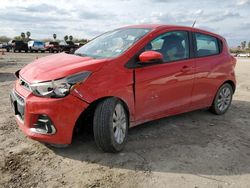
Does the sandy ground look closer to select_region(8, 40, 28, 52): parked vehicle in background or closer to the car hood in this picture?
the car hood

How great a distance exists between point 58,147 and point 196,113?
329cm

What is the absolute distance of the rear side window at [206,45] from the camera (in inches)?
228

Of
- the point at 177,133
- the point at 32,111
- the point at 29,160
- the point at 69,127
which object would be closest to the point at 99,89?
the point at 69,127

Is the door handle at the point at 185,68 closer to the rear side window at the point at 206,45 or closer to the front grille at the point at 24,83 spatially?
the rear side window at the point at 206,45

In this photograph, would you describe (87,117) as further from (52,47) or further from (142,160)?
(52,47)

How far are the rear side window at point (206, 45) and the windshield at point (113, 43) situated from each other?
3.99ft

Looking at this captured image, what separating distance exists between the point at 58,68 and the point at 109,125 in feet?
3.27

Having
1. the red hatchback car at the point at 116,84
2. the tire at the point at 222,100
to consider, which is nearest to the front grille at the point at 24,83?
the red hatchback car at the point at 116,84

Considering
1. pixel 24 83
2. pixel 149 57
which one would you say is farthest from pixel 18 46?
pixel 149 57

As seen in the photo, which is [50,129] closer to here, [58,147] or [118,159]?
[58,147]

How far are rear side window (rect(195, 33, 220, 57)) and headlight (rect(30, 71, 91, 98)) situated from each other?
2.68 metres

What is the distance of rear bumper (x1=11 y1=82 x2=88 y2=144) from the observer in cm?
381

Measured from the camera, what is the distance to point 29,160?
4.04 metres

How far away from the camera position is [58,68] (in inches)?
163
